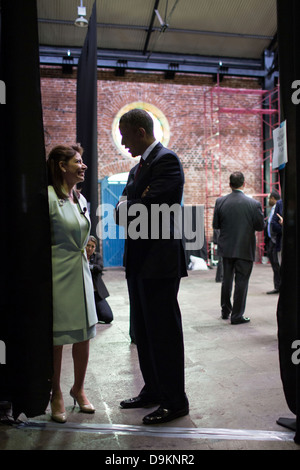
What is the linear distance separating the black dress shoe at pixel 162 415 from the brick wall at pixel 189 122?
9.56 metres

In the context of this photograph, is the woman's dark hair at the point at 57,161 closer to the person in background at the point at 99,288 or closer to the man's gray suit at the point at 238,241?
the person in background at the point at 99,288

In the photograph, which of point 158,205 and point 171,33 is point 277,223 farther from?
point 171,33

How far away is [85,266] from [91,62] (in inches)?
133

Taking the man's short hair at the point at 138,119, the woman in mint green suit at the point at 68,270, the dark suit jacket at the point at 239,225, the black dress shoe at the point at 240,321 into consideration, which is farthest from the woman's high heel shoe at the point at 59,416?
the dark suit jacket at the point at 239,225

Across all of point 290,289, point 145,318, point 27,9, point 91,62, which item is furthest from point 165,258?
point 91,62

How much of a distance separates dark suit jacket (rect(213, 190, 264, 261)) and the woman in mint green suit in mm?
2635

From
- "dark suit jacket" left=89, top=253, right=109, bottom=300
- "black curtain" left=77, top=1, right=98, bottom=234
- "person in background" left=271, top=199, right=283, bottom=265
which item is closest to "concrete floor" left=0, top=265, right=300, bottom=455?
"dark suit jacket" left=89, top=253, right=109, bottom=300

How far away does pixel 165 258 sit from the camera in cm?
217

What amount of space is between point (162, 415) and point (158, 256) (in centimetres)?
85

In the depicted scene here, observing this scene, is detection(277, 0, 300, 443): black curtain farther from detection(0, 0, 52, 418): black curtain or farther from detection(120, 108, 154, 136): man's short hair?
detection(0, 0, 52, 418): black curtain

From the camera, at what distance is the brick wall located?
11156 mm

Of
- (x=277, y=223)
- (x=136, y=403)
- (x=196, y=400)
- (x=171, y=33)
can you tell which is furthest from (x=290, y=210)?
(x=171, y=33)

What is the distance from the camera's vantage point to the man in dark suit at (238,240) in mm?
4621

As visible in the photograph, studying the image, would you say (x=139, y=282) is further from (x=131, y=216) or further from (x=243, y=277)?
(x=243, y=277)
